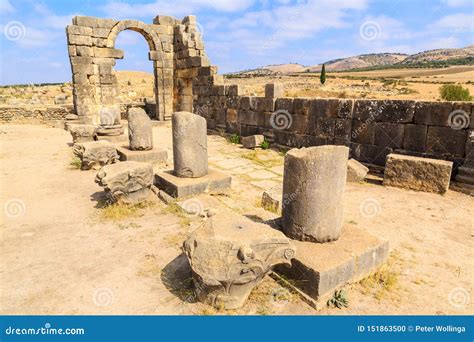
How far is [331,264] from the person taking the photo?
3.10 meters

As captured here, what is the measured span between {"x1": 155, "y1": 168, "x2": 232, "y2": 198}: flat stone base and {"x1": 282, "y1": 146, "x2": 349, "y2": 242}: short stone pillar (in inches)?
103

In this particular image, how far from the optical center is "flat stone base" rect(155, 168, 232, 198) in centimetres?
569

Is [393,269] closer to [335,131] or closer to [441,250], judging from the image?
[441,250]

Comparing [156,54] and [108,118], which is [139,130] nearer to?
[108,118]

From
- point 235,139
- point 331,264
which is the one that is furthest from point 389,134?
point 235,139

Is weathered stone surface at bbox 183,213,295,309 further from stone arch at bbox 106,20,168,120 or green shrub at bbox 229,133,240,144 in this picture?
stone arch at bbox 106,20,168,120

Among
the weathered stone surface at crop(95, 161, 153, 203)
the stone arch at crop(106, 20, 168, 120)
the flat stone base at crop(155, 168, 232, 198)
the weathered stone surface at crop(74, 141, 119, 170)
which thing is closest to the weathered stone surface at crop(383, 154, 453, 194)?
the flat stone base at crop(155, 168, 232, 198)

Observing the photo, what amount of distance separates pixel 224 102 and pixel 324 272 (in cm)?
1000

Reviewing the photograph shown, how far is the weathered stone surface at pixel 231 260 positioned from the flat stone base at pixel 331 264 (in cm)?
22

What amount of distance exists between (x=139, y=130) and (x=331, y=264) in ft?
20.6

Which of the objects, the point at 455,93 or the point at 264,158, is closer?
the point at 264,158

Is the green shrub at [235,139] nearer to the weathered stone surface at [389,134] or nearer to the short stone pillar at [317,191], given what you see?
the weathered stone surface at [389,134]

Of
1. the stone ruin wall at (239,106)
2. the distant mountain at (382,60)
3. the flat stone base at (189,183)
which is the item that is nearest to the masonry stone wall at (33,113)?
the stone ruin wall at (239,106)

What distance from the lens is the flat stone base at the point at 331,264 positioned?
9.92 ft
